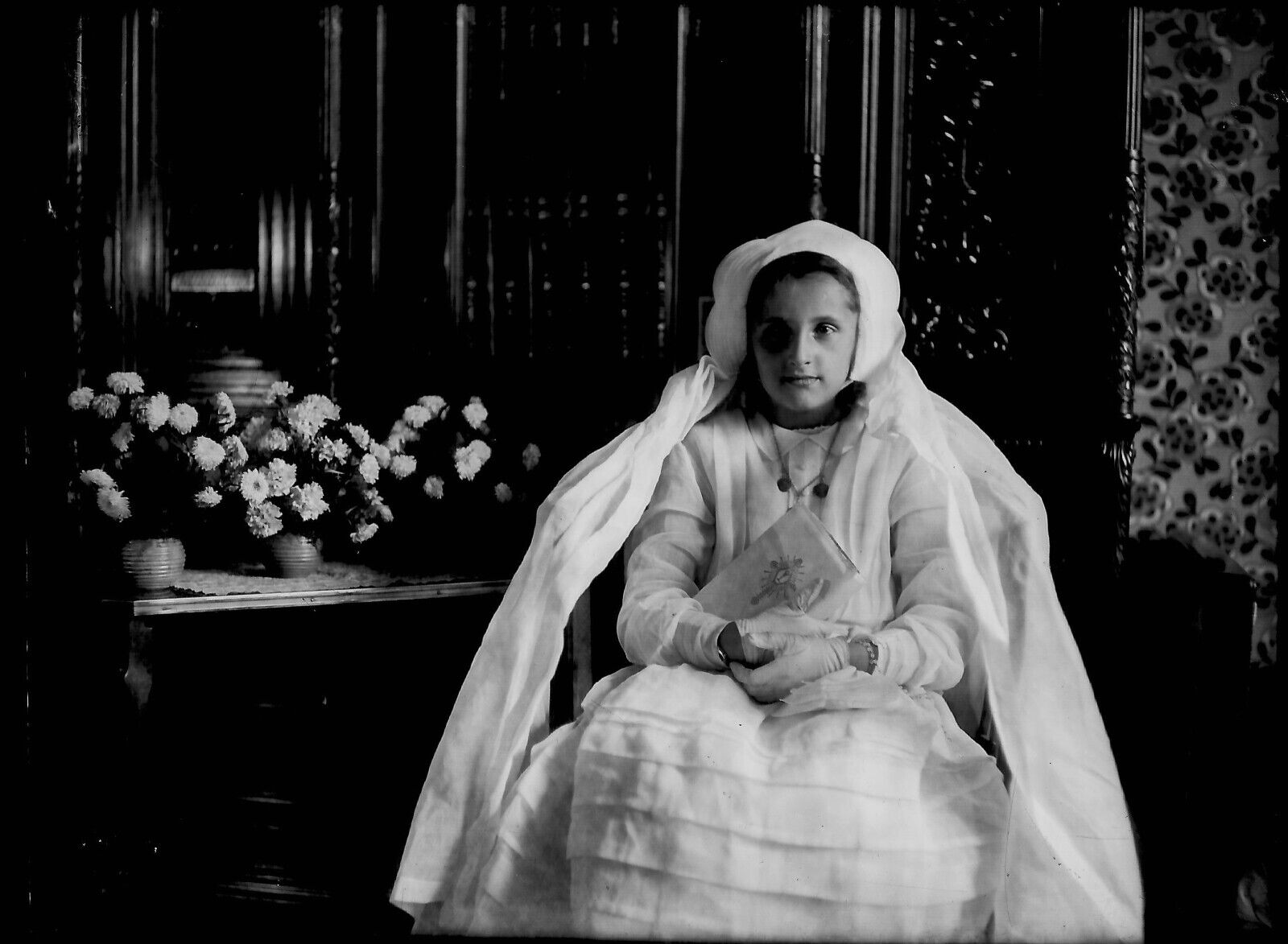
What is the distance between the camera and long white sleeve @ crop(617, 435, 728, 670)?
1.62 meters

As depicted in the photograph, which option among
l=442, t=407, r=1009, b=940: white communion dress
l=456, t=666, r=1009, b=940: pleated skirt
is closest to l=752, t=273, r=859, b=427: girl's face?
l=442, t=407, r=1009, b=940: white communion dress

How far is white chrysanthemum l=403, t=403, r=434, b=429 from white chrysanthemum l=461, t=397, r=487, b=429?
0.25ft

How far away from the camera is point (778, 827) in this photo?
4.60ft

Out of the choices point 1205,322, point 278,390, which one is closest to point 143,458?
point 278,390

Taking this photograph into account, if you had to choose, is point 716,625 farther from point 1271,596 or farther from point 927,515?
point 1271,596

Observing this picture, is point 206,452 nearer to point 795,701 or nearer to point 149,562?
point 149,562

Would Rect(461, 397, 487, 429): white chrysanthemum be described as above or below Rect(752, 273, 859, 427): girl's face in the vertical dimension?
below

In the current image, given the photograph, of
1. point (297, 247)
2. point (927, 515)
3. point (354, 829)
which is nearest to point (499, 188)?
point (297, 247)

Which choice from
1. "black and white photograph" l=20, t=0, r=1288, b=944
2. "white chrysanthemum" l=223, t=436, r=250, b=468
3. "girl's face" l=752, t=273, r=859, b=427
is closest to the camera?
"black and white photograph" l=20, t=0, r=1288, b=944

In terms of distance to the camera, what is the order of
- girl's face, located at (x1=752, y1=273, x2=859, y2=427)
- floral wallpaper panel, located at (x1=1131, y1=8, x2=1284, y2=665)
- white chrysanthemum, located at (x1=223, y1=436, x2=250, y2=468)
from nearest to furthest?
1. girl's face, located at (x1=752, y1=273, x2=859, y2=427)
2. white chrysanthemum, located at (x1=223, y1=436, x2=250, y2=468)
3. floral wallpaper panel, located at (x1=1131, y1=8, x2=1284, y2=665)

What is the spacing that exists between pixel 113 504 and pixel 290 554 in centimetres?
33

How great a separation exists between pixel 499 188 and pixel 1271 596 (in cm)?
194

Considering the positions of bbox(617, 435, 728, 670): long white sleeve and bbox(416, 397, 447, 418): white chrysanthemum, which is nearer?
bbox(617, 435, 728, 670): long white sleeve

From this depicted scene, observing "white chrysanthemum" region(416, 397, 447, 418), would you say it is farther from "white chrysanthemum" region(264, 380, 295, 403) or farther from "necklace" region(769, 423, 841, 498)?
"necklace" region(769, 423, 841, 498)
